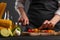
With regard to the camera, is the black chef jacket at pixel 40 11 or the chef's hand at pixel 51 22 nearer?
the chef's hand at pixel 51 22

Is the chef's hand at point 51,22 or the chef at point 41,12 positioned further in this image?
the chef at point 41,12

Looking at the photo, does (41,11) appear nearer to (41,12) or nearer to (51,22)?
(41,12)

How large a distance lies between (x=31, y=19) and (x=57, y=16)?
0.70 feet

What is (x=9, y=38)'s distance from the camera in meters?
0.81

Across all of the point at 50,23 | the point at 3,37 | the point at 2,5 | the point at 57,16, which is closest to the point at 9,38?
the point at 3,37

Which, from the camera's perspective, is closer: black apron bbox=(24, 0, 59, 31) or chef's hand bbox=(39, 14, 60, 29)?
chef's hand bbox=(39, 14, 60, 29)

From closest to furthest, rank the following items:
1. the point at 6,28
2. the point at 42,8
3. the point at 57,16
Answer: the point at 6,28
the point at 57,16
the point at 42,8

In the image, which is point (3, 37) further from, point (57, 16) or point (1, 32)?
point (57, 16)

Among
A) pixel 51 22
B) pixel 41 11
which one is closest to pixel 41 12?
pixel 41 11

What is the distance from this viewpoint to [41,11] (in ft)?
5.00

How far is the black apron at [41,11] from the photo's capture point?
150 centimetres

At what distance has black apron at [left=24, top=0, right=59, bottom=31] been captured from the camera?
150cm

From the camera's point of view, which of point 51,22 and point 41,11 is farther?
point 41,11

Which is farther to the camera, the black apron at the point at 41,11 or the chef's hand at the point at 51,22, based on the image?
the black apron at the point at 41,11
